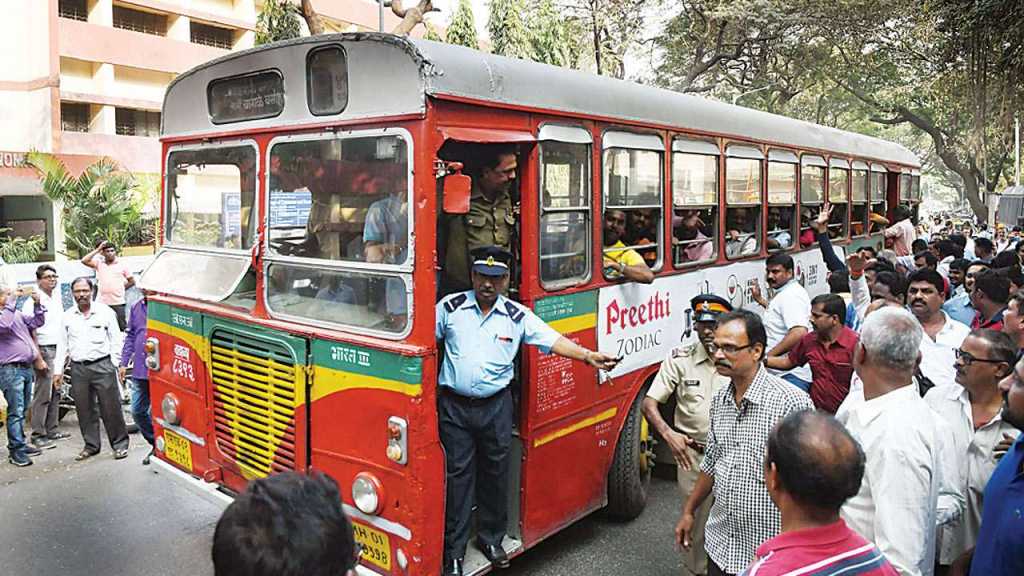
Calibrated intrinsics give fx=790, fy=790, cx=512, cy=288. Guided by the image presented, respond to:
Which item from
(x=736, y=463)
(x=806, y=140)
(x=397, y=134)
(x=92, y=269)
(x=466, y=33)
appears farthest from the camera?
(x=466, y=33)

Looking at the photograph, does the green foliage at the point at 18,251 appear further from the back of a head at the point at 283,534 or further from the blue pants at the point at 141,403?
the back of a head at the point at 283,534

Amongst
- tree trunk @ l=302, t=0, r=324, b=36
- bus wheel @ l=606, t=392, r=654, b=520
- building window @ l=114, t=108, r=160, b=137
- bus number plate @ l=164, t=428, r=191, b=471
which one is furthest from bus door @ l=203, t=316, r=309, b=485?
building window @ l=114, t=108, r=160, b=137

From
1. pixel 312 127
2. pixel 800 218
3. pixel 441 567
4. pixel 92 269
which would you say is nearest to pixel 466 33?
pixel 92 269

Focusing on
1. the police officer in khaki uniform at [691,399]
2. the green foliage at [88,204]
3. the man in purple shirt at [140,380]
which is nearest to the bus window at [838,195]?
the police officer in khaki uniform at [691,399]

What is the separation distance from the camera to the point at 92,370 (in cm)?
716

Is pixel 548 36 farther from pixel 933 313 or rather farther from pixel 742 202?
pixel 933 313

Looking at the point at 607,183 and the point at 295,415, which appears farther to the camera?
the point at 607,183

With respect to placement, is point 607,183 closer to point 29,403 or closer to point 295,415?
point 295,415

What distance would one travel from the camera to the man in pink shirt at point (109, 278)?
10.6 metres

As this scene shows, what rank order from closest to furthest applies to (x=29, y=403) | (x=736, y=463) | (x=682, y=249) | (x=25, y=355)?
(x=736, y=463), (x=682, y=249), (x=25, y=355), (x=29, y=403)

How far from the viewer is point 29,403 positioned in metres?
7.74

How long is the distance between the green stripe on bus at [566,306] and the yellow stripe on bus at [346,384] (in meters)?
1.03

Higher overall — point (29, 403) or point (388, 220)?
point (388, 220)

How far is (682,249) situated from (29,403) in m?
6.42
